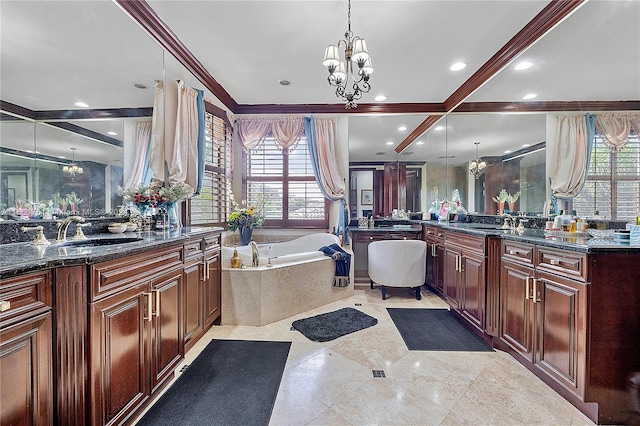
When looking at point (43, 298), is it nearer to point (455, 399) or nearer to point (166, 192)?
point (166, 192)

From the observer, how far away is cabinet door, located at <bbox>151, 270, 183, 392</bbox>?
1609 millimetres

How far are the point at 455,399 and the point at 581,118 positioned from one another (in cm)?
248

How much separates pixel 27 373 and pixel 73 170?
1.45 meters

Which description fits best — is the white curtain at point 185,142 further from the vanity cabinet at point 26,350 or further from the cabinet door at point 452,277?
the cabinet door at point 452,277

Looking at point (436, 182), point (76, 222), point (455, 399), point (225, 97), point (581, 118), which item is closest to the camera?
point (455, 399)

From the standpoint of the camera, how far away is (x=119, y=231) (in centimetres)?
214

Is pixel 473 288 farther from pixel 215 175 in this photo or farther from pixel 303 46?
pixel 215 175

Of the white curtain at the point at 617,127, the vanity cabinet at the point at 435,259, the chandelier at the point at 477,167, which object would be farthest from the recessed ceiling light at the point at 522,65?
the vanity cabinet at the point at 435,259

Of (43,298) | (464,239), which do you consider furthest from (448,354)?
(43,298)

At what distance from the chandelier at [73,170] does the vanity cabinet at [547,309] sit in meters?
3.23

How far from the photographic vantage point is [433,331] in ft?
8.70

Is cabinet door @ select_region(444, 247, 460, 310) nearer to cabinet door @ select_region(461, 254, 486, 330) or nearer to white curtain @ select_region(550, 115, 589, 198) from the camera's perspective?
cabinet door @ select_region(461, 254, 486, 330)

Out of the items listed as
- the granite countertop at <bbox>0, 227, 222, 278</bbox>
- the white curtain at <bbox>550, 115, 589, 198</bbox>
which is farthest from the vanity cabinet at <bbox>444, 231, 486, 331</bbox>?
the granite countertop at <bbox>0, 227, 222, 278</bbox>

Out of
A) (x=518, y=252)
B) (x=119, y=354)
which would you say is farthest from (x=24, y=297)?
(x=518, y=252)
